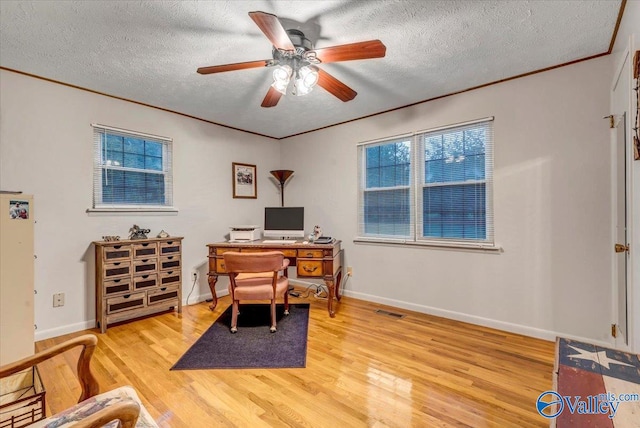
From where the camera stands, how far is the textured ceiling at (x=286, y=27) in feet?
5.97

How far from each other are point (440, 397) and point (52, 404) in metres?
2.43

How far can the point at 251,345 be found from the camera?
261 cm

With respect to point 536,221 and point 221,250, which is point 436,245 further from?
point 221,250

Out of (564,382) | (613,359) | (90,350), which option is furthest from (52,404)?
(613,359)

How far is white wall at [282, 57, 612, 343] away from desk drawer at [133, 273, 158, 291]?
2.72 meters

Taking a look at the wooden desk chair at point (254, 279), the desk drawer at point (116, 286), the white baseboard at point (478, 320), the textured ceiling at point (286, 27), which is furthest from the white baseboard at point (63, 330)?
the white baseboard at point (478, 320)

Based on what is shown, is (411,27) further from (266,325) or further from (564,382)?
(266,325)

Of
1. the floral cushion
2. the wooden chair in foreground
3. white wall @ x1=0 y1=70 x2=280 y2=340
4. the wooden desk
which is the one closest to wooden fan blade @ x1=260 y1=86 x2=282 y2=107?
the wooden desk

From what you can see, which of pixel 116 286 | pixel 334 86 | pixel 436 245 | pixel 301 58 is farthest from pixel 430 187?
pixel 116 286

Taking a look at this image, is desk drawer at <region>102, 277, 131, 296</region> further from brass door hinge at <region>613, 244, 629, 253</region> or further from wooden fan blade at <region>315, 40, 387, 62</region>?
brass door hinge at <region>613, 244, 629, 253</region>

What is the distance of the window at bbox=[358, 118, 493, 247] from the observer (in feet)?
9.84

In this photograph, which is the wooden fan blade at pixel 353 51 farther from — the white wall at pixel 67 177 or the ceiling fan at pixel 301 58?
the white wall at pixel 67 177

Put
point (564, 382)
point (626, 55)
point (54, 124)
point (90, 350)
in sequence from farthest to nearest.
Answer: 1. point (54, 124)
2. point (626, 55)
3. point (90, 350)
4. point (564, 382)

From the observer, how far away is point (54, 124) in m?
2.80
